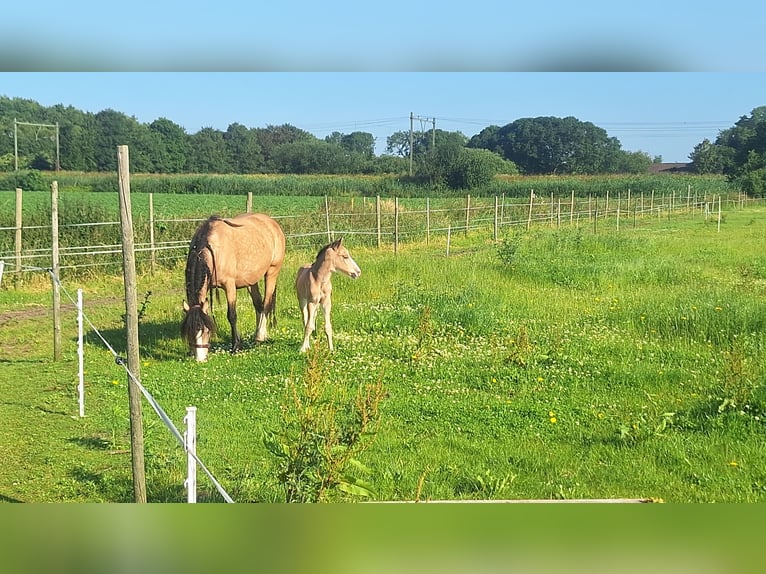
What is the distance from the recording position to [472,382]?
16.4 ft

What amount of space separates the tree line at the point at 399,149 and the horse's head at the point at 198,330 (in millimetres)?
1013

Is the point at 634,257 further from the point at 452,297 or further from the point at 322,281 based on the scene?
the point at 322,281

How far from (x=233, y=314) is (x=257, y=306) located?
0.76 feet

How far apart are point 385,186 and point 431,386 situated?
4.50ft

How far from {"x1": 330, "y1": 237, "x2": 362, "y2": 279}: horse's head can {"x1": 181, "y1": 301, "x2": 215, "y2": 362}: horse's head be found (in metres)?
0.95

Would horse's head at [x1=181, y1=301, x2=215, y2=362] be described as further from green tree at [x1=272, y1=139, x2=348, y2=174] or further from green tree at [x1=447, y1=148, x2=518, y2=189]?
green tree at [x1=447, y1=148, x2=518, y2=189]

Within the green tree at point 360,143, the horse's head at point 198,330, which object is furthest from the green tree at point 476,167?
the horse's head at point 198,330

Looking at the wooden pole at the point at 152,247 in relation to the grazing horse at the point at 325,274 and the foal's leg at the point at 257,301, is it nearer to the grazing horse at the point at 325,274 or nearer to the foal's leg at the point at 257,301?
the foal's leg at the point at 257,301

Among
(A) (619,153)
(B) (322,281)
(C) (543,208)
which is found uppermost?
(A) (619,153)

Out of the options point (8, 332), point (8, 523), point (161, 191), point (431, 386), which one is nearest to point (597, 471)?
point (431, 386)

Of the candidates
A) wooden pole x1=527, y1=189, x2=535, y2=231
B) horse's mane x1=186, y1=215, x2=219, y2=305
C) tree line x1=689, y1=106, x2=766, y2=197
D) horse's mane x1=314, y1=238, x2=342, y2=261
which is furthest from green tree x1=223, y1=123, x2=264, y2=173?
tree line x1=689, y1=106, x2=766, y2=197

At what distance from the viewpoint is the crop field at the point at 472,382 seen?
4.02 m

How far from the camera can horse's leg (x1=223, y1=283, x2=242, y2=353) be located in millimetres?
5598

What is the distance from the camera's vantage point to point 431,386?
4.93m
